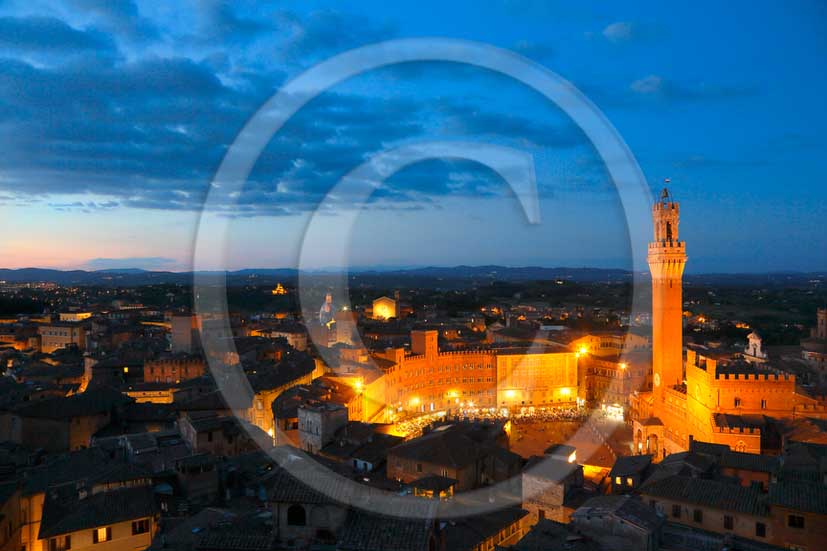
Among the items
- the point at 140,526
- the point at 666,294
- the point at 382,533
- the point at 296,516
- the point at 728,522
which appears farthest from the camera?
the point at 666,294

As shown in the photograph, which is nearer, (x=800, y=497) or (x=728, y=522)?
(x=800, y=497)

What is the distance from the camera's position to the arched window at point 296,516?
812 centimetres

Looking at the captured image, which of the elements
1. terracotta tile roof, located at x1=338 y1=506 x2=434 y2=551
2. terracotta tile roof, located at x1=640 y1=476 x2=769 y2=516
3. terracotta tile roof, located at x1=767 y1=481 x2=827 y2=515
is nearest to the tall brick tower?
terracotta tile roof, located at x1=640 y1=476 x2=769 y2=516

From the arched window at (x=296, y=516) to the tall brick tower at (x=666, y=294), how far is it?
Result: 19512 millimetres

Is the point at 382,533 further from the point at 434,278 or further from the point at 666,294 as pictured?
the point at 434,278

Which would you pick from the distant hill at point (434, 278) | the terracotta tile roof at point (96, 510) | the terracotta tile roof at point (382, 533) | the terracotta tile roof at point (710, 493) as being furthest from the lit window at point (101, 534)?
the distant hill at point (434, 278)

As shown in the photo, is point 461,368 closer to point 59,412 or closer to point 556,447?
point 556,447

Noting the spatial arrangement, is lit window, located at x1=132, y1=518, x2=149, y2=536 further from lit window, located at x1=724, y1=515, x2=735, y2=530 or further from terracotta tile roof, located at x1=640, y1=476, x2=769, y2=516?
lit window, located at x1=724, y1=515, x2=735, y2=530

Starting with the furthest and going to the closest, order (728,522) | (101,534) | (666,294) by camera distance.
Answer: (666,294)
(728,522)
(101,534)

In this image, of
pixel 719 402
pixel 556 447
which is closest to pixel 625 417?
pixel 719 402

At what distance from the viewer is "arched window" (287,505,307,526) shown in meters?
8.12

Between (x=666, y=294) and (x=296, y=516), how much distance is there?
2072 cm

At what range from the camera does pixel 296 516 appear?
8172 mm

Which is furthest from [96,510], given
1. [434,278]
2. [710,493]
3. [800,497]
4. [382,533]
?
[434,278]
